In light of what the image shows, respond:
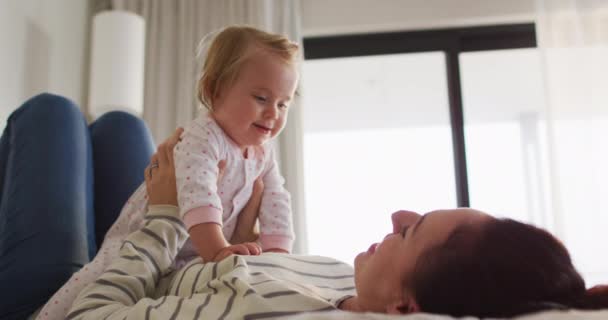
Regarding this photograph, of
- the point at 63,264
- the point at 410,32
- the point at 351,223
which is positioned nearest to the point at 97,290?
the point at 63,264

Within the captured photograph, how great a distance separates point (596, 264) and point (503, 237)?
2.86 meters

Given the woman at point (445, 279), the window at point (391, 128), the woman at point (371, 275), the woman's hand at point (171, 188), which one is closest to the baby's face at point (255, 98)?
the woman's hand at point (171, 188)

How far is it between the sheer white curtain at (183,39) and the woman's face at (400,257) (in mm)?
2438

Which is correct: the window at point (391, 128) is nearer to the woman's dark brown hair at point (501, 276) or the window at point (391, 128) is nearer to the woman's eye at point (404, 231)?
the woman's eye at point (404, 231)

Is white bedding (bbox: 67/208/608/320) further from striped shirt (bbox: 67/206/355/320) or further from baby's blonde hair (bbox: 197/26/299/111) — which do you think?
baby's blonde hair (bbox: 197/26/299/111)

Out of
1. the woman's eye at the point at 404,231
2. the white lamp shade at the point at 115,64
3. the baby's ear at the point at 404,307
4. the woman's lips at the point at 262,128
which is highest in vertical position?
the white lamp shade at the point at 115,64

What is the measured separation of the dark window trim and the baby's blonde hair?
227 cm

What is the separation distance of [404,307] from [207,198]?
21.8 inches

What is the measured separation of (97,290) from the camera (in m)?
0.85

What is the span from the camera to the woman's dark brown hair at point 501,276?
0.60m

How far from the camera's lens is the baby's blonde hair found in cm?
136

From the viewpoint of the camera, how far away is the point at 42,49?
9.07 feet

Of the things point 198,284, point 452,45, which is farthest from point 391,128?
point 198,284

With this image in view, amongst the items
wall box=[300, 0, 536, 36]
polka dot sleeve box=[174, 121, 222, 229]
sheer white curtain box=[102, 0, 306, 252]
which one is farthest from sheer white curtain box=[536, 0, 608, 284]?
polka dot sleeve box=[174, 121, 222, 229]
